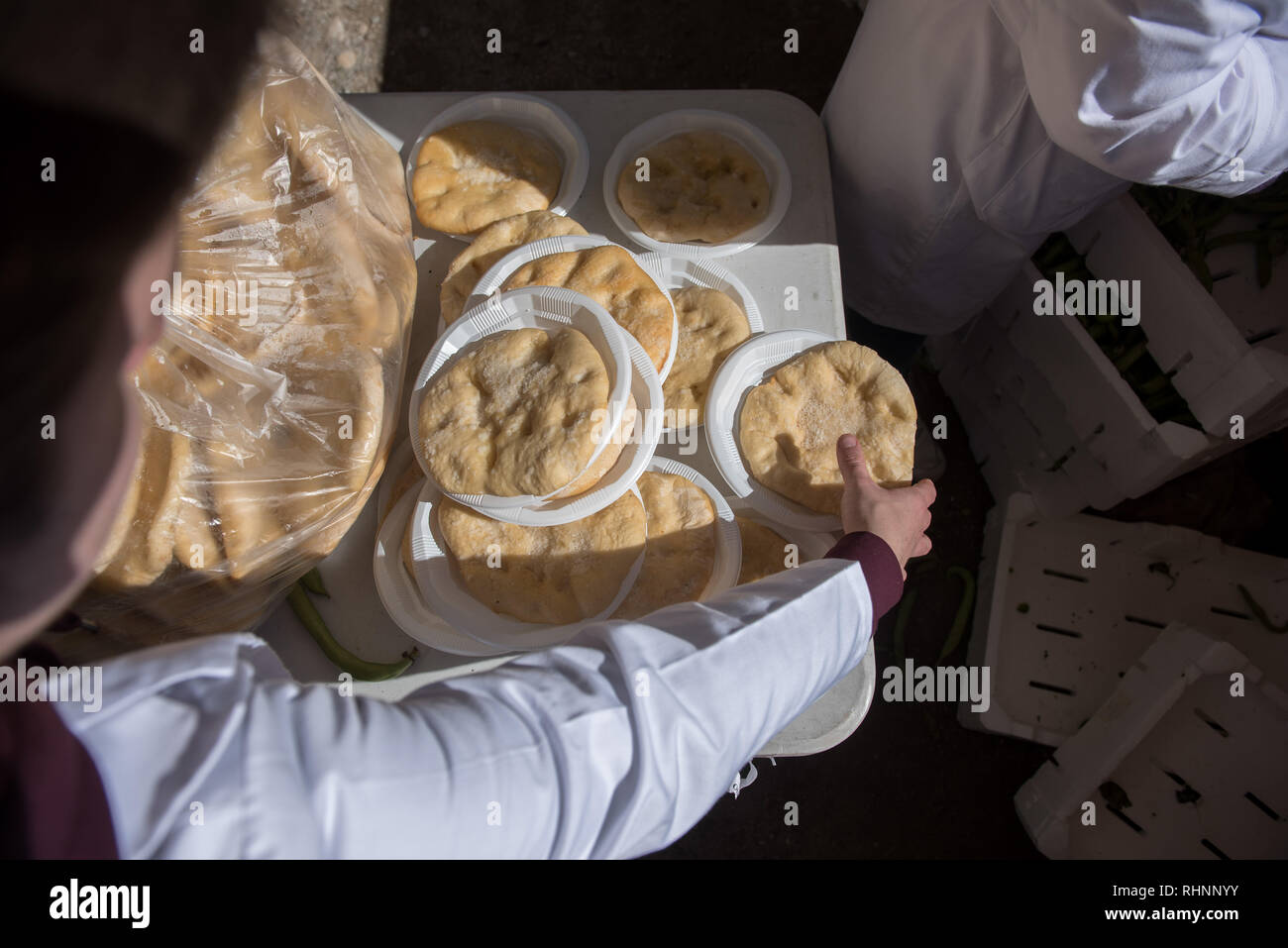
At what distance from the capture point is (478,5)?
13.5 feet

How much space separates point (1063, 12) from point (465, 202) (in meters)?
1.48

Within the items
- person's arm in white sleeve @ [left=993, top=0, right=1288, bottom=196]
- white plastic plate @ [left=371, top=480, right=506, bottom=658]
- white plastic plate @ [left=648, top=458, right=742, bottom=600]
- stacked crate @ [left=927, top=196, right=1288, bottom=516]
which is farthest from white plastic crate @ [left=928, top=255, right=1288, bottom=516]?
white plastic plate @ [left=371, top=480, right=506, bottom=658]

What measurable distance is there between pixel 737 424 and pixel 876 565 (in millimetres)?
499

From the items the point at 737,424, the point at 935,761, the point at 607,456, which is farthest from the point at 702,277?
the point at 935,761

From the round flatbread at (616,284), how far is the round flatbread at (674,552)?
1.06ft

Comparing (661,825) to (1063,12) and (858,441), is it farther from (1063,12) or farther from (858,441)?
(1063,12)

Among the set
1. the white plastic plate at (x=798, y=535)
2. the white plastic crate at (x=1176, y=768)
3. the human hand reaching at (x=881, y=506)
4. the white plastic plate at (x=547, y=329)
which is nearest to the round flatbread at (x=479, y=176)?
the white plastic plate at (x=547, y=329)

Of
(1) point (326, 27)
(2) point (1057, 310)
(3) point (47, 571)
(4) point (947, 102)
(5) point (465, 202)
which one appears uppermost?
(1) point (326, 27)

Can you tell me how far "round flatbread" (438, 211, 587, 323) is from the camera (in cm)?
201

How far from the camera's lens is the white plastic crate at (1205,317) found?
214cm

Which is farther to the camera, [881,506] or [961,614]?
[961,614]

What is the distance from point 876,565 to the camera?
1.64 metres

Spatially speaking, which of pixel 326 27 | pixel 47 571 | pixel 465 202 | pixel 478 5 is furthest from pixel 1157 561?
pixel 326 27

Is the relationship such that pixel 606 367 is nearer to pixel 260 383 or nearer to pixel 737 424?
pixel 737 424
